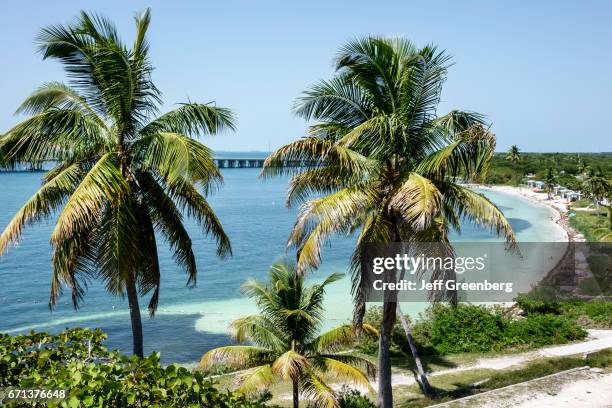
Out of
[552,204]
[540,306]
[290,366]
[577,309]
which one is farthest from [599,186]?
[290,366]

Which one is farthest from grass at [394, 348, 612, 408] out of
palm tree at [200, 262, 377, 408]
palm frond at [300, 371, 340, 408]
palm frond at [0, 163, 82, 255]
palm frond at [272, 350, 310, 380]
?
palm frond at [0, 163, 82, 255]

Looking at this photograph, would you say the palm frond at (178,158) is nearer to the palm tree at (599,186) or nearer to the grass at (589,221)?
the grass at (589,221)

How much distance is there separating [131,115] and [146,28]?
158cm

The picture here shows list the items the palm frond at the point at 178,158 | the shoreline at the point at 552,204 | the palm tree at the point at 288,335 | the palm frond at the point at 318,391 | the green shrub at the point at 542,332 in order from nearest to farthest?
the palm frond at the point at 178,158, the palm frond at the point at 318,391, the palm tree at the point at 288,335, the green shrub at the point at 542,332, the shoreline at the point at 552,204

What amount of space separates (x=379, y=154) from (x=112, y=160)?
4743mm

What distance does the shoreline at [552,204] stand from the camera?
55.0 m

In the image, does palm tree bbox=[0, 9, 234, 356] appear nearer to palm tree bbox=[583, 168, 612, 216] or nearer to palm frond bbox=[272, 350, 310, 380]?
palm frond bbox=[272, 350, 310, 380]

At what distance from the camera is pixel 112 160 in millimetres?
9086

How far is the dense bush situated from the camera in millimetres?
4719

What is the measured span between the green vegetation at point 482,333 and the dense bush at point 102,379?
16.1 m

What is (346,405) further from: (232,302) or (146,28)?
(232,302)

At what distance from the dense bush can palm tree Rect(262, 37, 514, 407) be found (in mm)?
3887

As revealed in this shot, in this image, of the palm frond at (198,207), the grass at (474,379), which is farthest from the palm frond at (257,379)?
the grass at (474,379)

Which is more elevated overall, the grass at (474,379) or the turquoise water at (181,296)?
the grass at (474,379)
